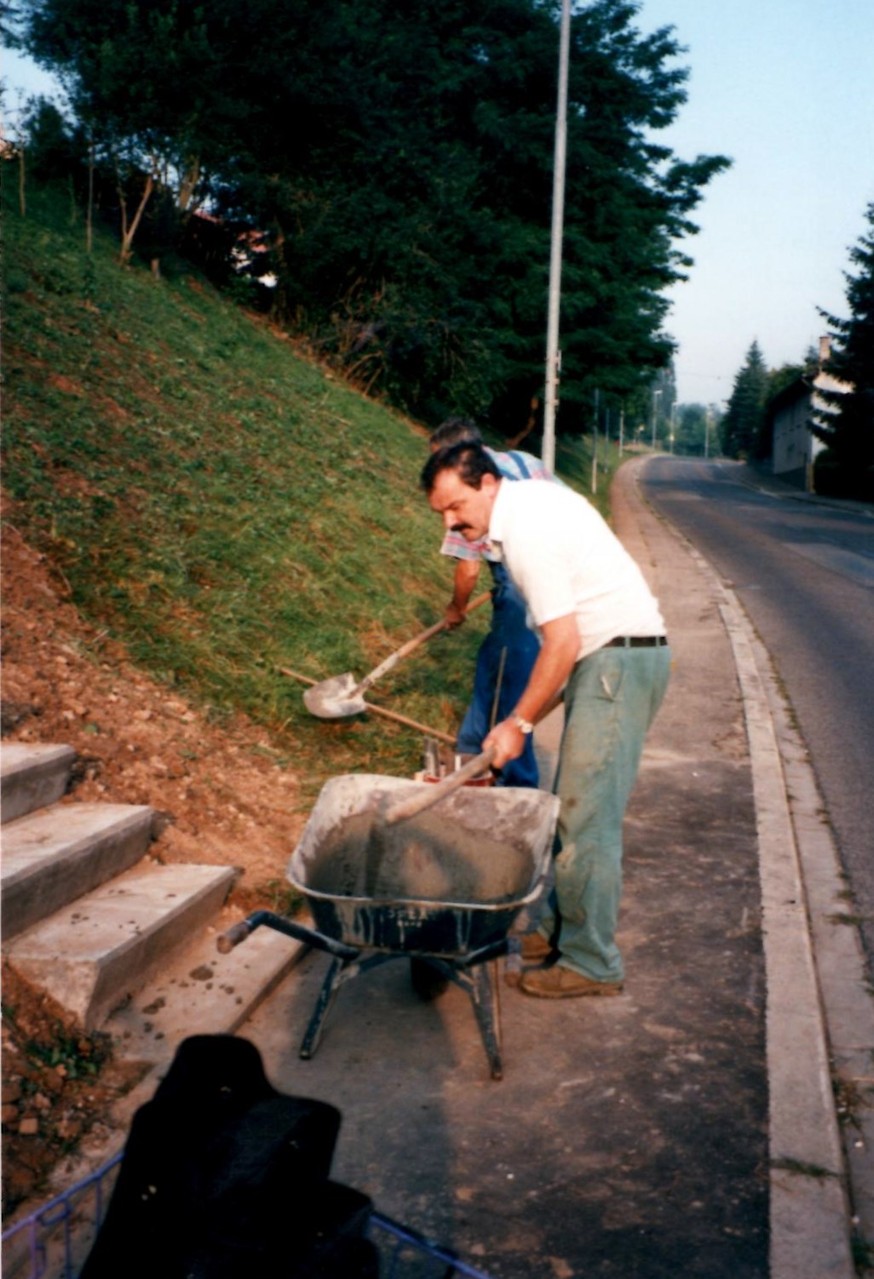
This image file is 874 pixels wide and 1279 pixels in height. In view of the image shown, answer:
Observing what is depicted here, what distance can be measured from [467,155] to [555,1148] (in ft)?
83.5

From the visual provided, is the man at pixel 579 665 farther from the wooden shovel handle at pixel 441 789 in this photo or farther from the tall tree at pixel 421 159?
the tall tree at pixel 421 159

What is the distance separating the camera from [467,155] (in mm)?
25641

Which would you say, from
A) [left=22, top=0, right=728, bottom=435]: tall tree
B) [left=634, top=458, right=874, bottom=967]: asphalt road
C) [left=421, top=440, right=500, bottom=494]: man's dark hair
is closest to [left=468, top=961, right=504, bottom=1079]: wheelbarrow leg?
[left=421, top=440, right=500, bottom=494]: man's dark hair

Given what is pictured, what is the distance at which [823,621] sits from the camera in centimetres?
1373

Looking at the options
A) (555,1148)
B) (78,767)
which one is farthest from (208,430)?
(555,1148)

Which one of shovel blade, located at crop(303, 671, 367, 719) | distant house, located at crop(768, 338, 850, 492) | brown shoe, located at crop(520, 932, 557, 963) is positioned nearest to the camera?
brown shoe, located at crop(520, 932, 557, 963)

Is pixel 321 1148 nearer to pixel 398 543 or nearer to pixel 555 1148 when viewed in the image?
pixel 555 1148

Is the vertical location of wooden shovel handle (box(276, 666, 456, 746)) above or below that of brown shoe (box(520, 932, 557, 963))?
above

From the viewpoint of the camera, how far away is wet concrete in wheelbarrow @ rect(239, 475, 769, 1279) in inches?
115

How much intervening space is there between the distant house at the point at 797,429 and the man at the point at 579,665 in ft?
156

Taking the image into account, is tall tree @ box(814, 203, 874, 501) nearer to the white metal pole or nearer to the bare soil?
the white metal pole

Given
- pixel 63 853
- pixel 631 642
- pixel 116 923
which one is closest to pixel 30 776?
pixel 63 853

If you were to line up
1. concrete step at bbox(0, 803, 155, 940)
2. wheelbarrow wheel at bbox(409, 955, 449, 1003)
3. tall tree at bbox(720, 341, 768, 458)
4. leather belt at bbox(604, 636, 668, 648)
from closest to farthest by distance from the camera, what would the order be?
concrete step at bbox(0, 803, 155, 940)
leather belt at bbox(604, 636, 668, 648)
wheelbarrow wheel at bbox(409, 955, 449, 1003)
tall tree at bbox(720, 341, 768, 458)

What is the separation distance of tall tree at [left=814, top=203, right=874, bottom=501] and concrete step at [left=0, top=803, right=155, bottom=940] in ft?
129
